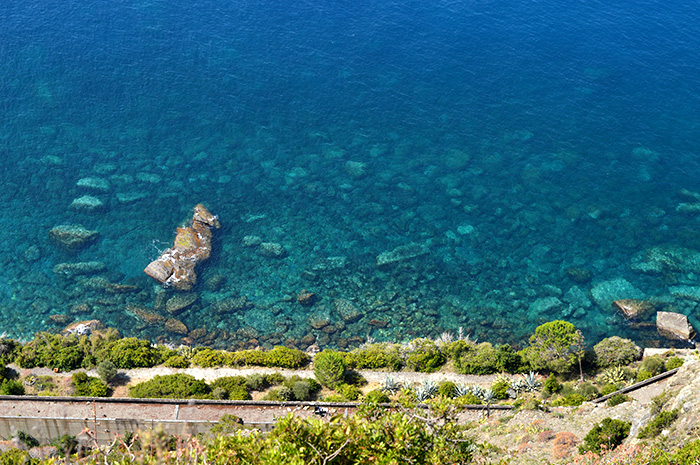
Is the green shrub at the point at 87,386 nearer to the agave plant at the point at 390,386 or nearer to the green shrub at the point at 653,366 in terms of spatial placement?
the agave plant at the point at 390,386

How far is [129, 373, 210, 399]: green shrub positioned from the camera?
41.9 m

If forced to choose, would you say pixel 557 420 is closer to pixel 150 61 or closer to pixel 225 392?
pixel 225 392

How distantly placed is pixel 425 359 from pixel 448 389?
4.29 meters

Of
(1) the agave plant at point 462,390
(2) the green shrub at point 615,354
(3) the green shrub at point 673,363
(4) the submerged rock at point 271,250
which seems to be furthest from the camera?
(4) the submerged rock at point 271,250

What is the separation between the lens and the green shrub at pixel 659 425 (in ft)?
99.2

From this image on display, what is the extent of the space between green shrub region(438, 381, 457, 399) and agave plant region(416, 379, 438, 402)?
0.51 m

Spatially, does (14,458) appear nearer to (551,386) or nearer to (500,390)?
(500,390)

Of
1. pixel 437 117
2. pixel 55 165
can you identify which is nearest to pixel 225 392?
pixel 55 165

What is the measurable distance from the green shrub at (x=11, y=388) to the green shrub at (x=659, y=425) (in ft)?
132

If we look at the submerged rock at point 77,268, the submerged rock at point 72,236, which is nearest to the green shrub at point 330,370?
the submerged rock at point 77,268

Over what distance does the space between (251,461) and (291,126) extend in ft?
203

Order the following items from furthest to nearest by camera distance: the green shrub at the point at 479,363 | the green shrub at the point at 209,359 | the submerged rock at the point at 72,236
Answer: the submerged rock at the point at 72,236
the green shrub at the point at 209,359
the green shrub at the point at 479,363

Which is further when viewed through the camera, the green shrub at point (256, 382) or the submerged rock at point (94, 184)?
the submerged rock at point (94, 184)

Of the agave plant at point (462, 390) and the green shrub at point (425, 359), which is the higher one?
the agave plant at point (462, 390)
